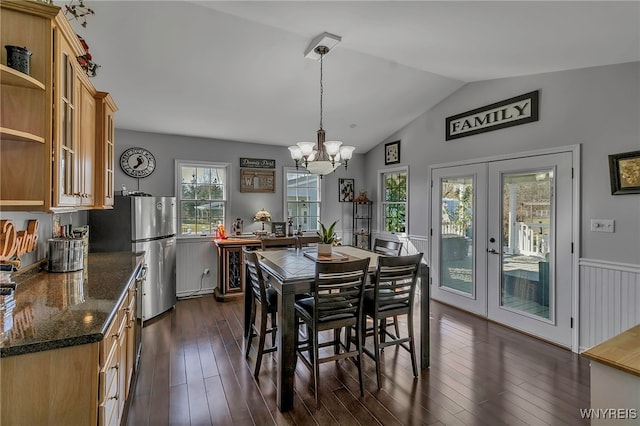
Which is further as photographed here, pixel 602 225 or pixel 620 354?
pixel 602 225

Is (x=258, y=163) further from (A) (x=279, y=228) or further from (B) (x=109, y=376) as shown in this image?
(B) (x=109, y=376)

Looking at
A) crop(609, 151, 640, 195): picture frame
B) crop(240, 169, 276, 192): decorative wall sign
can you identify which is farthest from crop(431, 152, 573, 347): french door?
crop(240, 169, 276, 192): decorative wall sign

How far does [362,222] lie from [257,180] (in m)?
2.26

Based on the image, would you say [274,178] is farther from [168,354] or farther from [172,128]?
[168,354]

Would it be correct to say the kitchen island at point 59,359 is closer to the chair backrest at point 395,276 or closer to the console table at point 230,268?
the chair backrest at point 395,276

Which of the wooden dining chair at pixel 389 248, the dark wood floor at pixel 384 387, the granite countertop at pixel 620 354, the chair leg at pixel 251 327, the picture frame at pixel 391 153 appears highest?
the picture frame at pixel 391 153

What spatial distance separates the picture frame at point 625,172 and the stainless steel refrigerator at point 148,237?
4751 millimetres

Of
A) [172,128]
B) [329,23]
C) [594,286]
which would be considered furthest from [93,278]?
[594,286]

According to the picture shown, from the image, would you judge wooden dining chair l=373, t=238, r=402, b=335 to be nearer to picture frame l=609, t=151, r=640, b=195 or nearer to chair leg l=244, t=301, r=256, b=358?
chair leg l=244, t=301, r=256, b=358

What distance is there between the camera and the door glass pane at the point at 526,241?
3434 millimetres

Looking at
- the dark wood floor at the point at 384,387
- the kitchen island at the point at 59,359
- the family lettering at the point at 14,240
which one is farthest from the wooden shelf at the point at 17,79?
the dark wood floor at the point at 384,387

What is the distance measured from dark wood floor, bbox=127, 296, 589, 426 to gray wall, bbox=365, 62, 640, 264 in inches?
49.1

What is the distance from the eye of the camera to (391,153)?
558 centimetres

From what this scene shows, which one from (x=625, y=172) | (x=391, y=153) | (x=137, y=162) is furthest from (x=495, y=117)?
(x=137, y=162)
